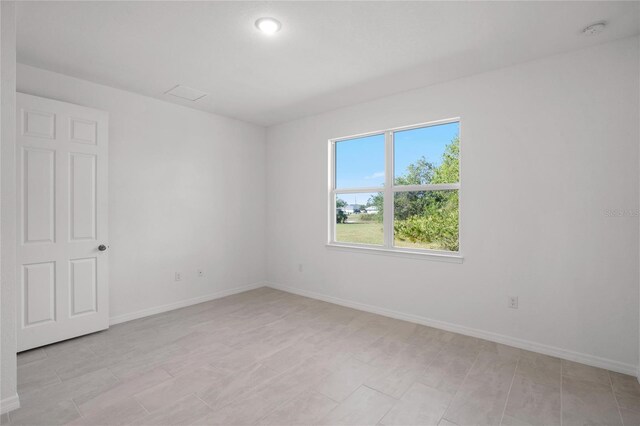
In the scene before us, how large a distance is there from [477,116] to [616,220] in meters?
1.47

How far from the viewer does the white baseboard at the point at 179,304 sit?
357 cm

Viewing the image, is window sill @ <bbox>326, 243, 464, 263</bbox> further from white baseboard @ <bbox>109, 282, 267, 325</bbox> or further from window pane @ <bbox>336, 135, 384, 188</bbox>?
white baseboard @ <bbox>109, 282, 267, 325</bbox>

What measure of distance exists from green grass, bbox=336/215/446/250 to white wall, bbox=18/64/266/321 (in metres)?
1.54

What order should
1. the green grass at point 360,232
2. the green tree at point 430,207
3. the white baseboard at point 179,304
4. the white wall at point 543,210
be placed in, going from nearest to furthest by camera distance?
1. the white wall at point 543,210
2. the green tree at point 430,207
3. the white baseboard at point 179,304
4. the green grass at point 360,232

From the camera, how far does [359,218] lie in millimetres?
4266

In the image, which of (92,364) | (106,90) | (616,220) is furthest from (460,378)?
(106,90)

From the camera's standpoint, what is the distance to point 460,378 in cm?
238

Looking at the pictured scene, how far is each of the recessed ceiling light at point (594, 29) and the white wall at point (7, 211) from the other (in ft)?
13.1

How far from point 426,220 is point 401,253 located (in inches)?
19.2

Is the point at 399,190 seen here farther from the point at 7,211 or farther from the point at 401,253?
the point at 7,211

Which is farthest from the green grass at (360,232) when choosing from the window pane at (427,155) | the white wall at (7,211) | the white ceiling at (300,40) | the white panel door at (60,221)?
the white wall at (7,211)

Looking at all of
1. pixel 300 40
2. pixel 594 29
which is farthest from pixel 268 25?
pixel 594 29

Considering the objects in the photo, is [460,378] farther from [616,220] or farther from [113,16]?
[113,16]

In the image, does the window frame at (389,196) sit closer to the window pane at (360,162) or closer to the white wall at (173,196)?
the window pane at (360,162)
